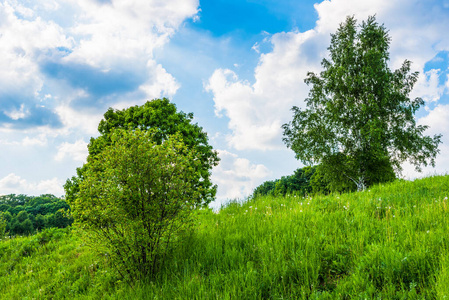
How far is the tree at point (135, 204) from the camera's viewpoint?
621 cm

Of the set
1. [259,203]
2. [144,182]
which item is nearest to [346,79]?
[259,203]

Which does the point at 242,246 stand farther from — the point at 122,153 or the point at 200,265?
the point at 122,153

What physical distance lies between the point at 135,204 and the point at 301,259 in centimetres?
382

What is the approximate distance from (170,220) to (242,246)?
1.85m

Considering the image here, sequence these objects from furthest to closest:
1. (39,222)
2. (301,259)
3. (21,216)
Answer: (39,222) → (21,216) → (301,259)

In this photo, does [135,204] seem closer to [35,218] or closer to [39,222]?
[39,222]

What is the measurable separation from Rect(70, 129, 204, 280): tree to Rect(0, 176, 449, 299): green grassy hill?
23.8 inches

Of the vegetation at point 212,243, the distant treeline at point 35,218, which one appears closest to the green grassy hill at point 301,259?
the vegetation at point 212,243

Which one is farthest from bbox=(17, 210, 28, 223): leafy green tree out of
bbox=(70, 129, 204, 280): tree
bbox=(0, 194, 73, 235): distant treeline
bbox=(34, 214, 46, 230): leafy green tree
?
bbox=(70, 129, 204, 280): tree

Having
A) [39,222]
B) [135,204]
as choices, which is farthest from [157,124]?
[39,222]

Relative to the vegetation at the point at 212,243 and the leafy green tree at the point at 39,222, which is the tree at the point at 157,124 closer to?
the vegetation at the point at 212,243

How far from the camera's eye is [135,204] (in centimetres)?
635

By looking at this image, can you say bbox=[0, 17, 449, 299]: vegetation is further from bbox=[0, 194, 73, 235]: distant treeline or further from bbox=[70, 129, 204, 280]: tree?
bbox=[0, 194, 73, 235]: distant treeline

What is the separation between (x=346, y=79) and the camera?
24.6 m
